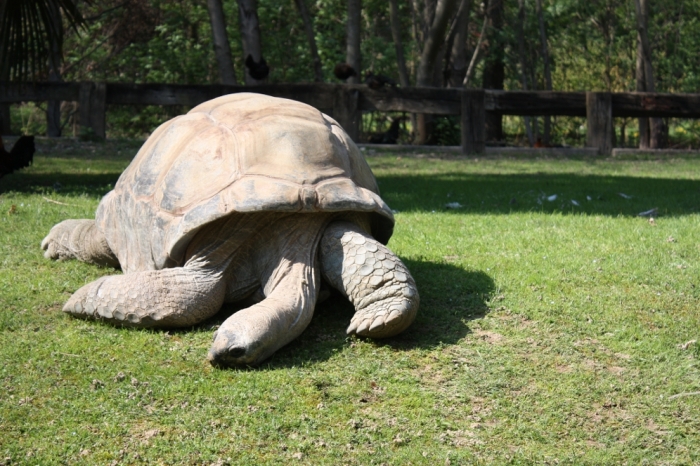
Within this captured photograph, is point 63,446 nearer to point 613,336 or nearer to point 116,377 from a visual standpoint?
point 116,377

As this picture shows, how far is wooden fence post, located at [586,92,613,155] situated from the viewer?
1302 cm

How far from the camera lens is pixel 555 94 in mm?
12891

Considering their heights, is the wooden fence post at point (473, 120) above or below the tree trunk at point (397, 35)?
below

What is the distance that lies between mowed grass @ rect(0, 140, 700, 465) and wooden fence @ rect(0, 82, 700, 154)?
7438 mm

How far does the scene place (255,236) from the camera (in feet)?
12.8

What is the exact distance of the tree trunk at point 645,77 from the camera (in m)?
16.3

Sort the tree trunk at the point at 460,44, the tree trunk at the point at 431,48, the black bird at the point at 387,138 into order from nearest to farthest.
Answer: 1. the tree trunk at the point at 431,48
2. the black bird at the point at 387,138
3. the tree trunk at the point at 460,44

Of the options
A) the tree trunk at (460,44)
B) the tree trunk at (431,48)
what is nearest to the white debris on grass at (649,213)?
the tree trunk at (431,48)

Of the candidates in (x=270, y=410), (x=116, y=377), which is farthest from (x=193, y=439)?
(x=116, y=377)

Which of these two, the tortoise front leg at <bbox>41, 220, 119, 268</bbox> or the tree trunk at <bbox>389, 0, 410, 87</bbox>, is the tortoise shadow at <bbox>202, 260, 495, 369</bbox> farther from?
the tree trunk at <bbox>389, 0, 410, 87</bbox>

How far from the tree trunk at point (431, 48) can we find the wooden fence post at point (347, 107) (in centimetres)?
203

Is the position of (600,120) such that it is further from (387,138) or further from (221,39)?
(221,39)

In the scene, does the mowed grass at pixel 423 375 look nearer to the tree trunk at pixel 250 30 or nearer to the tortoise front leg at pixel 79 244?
the tortoise front leg at pixel 79 244

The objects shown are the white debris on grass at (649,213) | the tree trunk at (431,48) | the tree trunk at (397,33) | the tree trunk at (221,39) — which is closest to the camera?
the white debris on grass at (649,213)
